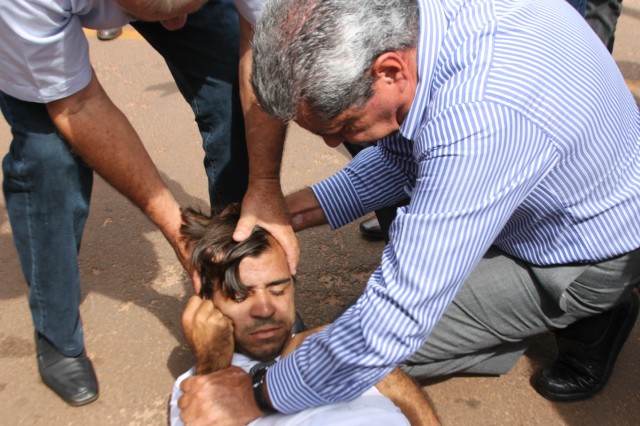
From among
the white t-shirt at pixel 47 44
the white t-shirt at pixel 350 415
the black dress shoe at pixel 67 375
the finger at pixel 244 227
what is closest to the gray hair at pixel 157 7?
the white t-shirt at pixel 47 44

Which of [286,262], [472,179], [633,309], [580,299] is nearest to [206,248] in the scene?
[286,262]

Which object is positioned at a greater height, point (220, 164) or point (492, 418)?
point (220, 164)

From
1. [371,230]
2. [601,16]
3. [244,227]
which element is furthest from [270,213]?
[601,16]

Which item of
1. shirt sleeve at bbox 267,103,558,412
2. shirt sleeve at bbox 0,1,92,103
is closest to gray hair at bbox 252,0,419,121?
shirt sleeve at bbox 267,103,558,412

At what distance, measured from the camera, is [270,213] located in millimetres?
2590

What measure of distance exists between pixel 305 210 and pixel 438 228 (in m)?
1.08

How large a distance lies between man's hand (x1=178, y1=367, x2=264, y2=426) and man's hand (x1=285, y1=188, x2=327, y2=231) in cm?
70

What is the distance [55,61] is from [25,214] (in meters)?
0.60

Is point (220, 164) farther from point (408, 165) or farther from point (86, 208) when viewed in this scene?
point (408, 165)

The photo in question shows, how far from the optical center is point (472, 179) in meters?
1.76

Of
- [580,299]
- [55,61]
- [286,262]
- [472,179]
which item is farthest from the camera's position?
[286,262]

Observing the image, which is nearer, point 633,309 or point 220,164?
point 633,309

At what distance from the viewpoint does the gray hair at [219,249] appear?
8.30 feet

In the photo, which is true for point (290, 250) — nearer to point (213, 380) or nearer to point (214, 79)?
point (213, 380)
